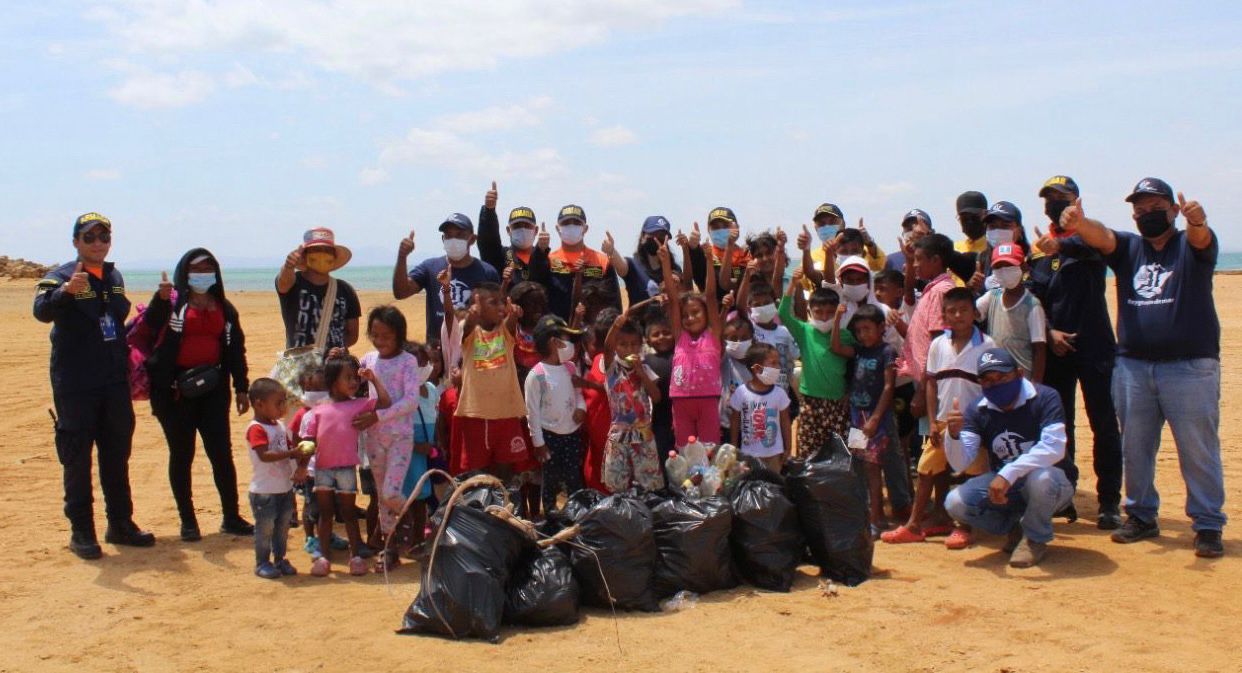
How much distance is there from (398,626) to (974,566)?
11.2 ft

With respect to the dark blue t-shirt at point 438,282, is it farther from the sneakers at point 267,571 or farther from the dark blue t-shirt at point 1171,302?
the dark blue t-shirt at point 1171,302

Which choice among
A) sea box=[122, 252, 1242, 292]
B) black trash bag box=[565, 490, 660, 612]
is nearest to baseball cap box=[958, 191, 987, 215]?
black trash bag box=[565, 490, 660, 612]

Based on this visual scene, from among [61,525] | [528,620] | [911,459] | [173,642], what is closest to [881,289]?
[911,459]

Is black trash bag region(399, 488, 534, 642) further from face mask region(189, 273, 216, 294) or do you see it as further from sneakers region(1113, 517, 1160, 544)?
sneakers region(1113, 517, 1160, 544)

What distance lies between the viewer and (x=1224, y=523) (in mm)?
6828

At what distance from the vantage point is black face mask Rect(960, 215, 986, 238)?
8641 mm

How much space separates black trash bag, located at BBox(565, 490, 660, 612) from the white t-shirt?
1.61 meters

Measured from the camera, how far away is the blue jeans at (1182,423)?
22.2 feet

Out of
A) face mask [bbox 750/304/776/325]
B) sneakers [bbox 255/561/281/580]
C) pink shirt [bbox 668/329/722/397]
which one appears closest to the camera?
sneakers [bbox 255/561/281/580]

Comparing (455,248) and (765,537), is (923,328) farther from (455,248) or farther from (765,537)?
(455,248)

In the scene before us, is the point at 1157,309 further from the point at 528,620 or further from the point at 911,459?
the point at 528,620

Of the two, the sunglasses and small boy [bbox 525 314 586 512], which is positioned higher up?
the sunglasses

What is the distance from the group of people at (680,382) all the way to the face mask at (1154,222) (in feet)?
0.05

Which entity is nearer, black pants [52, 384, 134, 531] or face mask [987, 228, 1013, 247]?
black pants [52, 384, 134, 531]
